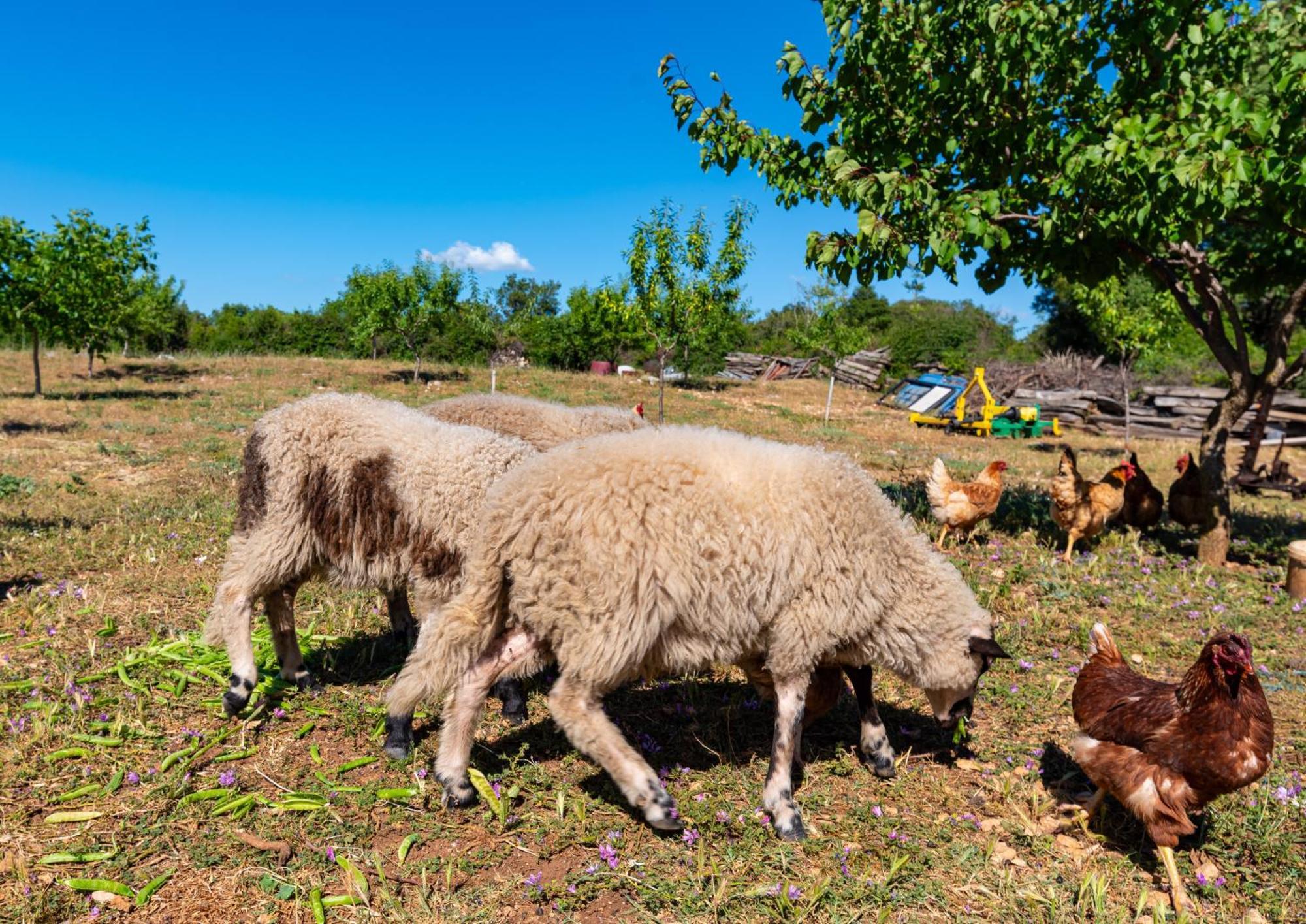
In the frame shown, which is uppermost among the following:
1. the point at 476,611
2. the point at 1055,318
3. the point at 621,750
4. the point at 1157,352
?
the point at 1055,318

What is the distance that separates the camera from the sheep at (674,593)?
3.59 m

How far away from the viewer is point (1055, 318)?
40.0 m

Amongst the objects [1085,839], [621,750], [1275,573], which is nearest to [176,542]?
[621,750]

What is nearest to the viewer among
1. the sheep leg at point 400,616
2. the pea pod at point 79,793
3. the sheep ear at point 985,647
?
the pea pod at point 79,793

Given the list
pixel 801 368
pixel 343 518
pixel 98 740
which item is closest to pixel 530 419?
pixel 343 518

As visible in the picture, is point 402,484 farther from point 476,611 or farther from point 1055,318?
point 1055,318

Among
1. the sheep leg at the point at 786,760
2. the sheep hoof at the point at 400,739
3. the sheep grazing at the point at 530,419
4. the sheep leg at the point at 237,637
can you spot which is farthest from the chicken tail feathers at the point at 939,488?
the sheep leg at the point at 237,637

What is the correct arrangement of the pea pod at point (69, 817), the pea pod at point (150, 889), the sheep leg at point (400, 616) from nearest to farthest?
1. the pea pod at point (150, 889)
2. the pea pod at point (69, 817)
3. the sheep leg at point (400, 616)

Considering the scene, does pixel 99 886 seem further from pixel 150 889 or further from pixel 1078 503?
pixel 1078 503

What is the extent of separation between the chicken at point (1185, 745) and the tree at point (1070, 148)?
155 inches

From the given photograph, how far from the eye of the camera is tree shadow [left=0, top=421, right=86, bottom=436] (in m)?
14.1

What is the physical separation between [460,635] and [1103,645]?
3571 mm

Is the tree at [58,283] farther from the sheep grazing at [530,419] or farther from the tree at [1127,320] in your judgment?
the tree at [1127,320]

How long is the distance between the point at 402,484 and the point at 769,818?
278cm
